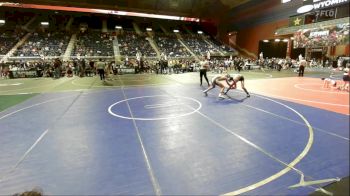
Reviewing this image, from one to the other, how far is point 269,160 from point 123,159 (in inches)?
91.7

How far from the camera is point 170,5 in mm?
34031

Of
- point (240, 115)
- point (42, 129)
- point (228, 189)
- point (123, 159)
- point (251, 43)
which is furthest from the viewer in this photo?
point (251, 43)

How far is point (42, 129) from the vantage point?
18.3 feet

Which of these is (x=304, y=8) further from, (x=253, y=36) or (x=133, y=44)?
(x=133, y=44)

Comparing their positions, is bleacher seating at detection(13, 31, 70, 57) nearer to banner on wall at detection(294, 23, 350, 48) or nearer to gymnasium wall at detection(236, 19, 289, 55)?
gymnasium wall at detection(236, 19, 289, 55)

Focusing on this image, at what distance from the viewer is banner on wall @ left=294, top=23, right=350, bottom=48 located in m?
1.10

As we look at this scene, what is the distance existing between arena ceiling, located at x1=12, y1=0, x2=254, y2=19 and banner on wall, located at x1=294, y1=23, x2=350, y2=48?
111 feet

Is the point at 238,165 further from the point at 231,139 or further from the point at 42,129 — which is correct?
the point at 42,129

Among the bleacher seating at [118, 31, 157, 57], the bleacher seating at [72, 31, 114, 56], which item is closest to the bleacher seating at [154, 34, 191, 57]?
the bleacher seating at [118, 31, 157, 57]

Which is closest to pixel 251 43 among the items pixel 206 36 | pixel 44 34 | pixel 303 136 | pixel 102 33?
pixel 206 36

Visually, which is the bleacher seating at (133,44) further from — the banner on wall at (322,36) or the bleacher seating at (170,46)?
the banner on wall at (322,36)

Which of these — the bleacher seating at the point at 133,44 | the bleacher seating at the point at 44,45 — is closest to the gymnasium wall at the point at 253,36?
the bleacher seating at the point at 133,44

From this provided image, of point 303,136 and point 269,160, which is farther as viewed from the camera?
point 303,136

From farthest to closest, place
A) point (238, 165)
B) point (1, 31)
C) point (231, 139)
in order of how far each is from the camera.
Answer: point (1, 31) → point (231, 139) → point (238, 165)
